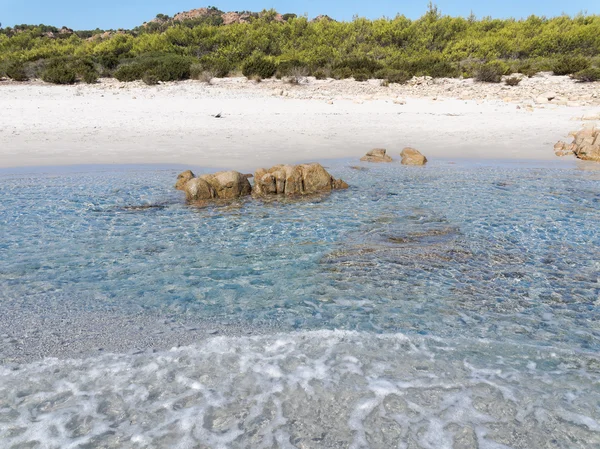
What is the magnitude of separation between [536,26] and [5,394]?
4201 centimetres

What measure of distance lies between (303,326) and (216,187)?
4747 mm

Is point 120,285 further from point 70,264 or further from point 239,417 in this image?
point 239,417

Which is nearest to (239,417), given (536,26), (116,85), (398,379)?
(398,379)

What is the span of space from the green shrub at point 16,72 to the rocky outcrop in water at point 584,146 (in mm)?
22087

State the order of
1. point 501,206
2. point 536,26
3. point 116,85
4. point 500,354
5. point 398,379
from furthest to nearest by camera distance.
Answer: point 536,26 < point 116,85 < point 501,206 < point 500,354 < point 398,379

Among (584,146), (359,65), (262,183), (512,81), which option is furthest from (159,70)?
(584,146)

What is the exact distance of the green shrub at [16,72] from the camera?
2364 cm

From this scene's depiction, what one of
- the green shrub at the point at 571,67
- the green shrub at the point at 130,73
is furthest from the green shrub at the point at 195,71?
the green shrub at the point at 571,67

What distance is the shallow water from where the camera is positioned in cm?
286

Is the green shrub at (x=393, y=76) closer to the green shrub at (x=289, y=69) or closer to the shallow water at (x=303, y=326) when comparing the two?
the green shrub at (x=289, y=69)

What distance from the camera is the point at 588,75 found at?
73.3ft

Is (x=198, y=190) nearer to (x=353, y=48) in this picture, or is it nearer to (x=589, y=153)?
(x=589, y=153)

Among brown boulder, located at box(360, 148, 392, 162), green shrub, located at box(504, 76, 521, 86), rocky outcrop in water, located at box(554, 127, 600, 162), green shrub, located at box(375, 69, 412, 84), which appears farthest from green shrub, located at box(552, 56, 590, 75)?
brown boulder, located at box(360, 148, 392, 162)

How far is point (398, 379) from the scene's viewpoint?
328cm
